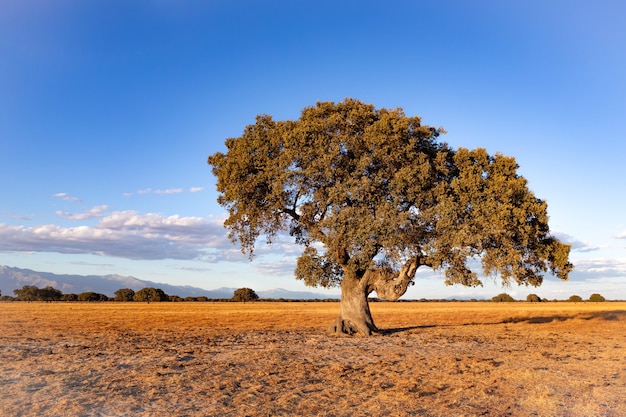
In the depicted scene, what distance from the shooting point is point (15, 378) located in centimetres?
1502

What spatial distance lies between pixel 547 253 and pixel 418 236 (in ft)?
30.2

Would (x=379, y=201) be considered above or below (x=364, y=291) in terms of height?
above

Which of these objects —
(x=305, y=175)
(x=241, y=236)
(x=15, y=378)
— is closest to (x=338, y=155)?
(x=305, y=175)

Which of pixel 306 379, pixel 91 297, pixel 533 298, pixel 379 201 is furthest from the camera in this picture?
pixel 533 298

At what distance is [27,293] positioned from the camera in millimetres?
124688

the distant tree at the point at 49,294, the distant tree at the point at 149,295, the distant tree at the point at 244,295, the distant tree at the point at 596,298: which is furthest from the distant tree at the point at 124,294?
the distant tree at the point at 596,298

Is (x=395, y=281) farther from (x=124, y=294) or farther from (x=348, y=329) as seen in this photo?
(x=124, y=294)

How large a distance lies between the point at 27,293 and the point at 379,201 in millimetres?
123855

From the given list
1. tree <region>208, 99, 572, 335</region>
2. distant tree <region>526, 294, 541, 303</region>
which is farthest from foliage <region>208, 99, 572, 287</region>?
distant tree <region>526, 294, 541, 303</region>

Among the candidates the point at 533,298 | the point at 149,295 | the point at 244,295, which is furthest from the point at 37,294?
the point at 533,298

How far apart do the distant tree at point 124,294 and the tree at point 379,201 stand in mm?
104544

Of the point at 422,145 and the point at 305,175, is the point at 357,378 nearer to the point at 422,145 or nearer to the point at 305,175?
the point at 305,175

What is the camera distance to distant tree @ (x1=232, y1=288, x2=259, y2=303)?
131688 mm

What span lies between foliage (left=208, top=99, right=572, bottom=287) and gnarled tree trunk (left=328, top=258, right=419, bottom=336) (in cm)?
60
